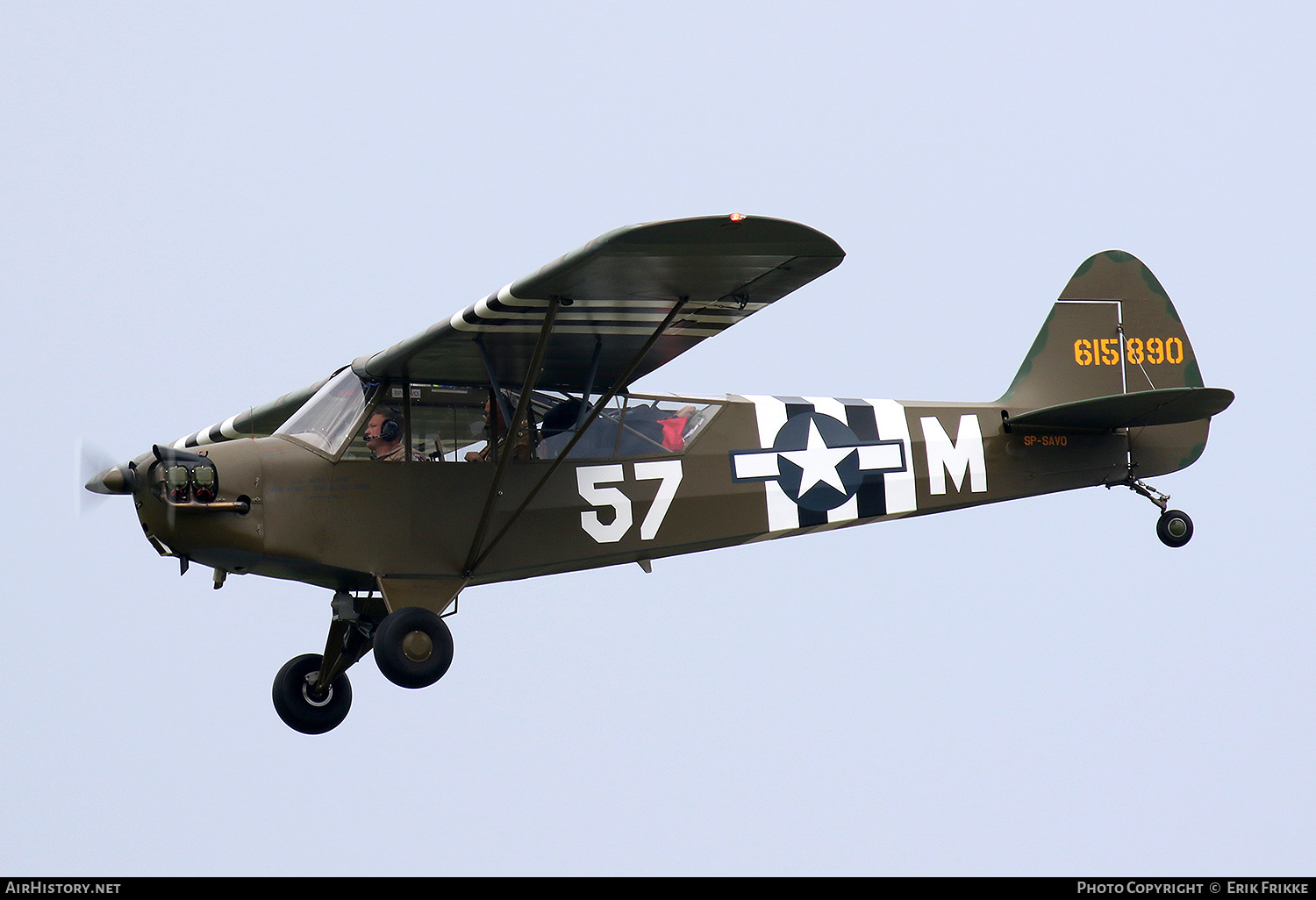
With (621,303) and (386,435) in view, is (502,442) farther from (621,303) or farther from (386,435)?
(621,303)

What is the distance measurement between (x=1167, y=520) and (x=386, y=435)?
6028 mm

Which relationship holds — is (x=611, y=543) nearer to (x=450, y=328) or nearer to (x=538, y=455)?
(x=538, y=455)

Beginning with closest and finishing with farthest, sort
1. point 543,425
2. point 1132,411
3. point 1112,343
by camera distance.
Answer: point 543,425
point 1132,411
point 1112,343

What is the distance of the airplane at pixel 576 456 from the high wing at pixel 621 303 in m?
0.02

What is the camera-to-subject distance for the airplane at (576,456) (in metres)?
9.28

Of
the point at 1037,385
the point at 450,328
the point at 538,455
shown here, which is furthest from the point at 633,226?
the point at 1037,385

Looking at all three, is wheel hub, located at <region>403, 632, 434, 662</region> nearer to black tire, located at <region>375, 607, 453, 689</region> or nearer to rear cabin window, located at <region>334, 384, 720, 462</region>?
black tire, located at <region>375, 607, 453, 689</region>

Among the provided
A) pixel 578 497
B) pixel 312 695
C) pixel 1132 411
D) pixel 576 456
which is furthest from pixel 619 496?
pixel 1132 411

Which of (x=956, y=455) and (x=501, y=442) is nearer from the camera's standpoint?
(x=501, y=442)

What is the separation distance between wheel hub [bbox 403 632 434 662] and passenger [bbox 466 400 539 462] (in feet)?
4.21

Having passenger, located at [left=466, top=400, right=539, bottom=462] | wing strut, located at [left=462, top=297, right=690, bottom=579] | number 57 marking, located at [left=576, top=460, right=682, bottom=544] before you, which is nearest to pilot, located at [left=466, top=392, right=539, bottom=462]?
passenger, located at [left=466, top=400, right=539, bottom=462]

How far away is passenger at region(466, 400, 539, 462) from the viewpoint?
10.3 meters

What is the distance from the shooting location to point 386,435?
33.4ft

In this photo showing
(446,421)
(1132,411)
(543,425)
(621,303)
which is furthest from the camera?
(1132,411)
